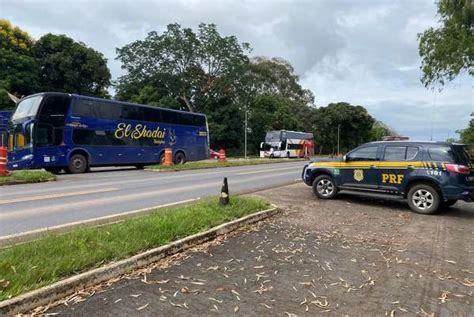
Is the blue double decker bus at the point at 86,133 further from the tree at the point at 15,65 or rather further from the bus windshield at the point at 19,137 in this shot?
the tree at the point at 15,65

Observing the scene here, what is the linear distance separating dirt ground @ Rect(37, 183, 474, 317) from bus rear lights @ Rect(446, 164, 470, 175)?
5.10 feet

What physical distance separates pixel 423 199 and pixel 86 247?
7799mm

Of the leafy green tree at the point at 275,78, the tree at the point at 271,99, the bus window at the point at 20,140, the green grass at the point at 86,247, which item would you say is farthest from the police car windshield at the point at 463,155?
the leafy green tree at the point at 275,78

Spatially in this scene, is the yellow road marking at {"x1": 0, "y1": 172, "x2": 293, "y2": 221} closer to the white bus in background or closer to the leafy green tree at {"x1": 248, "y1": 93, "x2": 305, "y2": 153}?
the white bus in background

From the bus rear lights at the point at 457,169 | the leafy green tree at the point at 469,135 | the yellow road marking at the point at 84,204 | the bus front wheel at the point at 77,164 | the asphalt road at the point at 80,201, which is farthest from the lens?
the leafy green tree at the point at 469,135

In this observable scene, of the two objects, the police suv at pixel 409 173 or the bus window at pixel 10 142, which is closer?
the police suv at pixel 409 173

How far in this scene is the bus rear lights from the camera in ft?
30.8

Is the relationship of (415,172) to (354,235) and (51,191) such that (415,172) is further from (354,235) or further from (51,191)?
(51,191)

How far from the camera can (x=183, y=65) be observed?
54812 millimetres

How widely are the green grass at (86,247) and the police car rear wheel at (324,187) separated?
459 centimetres

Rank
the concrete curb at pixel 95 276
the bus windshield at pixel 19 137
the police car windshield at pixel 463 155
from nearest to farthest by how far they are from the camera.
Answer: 1. the concrete curb at pixel 95 276
2. the police car windshield at pixel 463 155
3. the bus windshield at pixel 19 137

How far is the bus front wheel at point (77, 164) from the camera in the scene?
21.2 meters

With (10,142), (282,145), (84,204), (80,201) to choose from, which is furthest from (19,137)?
(282,145)

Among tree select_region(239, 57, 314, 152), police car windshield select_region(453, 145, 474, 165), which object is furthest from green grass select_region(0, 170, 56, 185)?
tree select_region(239, 57, 314, 152)
